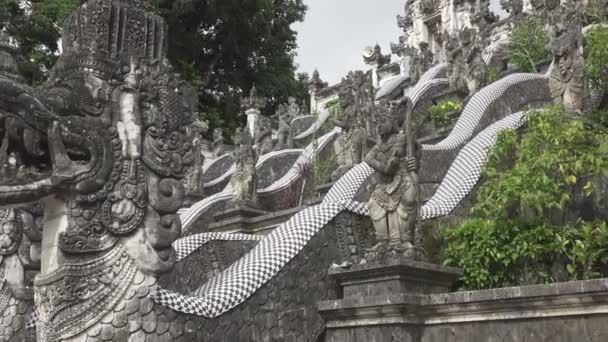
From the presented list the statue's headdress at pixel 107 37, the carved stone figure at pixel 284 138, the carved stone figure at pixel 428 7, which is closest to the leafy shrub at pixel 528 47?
the carved stone figure at pixel 284 138

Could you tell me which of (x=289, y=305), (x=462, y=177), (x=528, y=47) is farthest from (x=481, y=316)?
(x=528, y=47)

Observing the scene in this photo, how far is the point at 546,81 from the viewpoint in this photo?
40.2 ft

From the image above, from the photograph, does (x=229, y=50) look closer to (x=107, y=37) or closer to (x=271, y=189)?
(x=271, y=189)

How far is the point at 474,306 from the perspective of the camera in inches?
232

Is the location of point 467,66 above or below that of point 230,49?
below

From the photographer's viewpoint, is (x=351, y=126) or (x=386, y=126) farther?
(x=351, y=126)

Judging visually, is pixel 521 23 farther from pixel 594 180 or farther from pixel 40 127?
pixel 40 127

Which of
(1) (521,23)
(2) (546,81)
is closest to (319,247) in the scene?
(2) (546,81)

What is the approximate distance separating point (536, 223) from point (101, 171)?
3.97m

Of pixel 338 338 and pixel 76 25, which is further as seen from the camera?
pixel 338 338

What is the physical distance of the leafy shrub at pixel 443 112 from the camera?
12805mm

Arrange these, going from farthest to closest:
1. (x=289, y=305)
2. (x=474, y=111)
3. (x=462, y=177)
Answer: (x=474, y=111) < (x=462, y=177) < (x=289, y=305)

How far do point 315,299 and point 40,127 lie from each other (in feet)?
10.1

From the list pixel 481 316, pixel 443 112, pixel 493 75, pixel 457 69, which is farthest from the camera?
pixel 493 75
